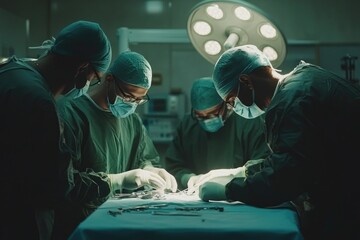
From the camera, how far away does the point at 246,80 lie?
232cm

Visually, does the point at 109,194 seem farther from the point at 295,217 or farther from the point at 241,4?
the point at 241,4

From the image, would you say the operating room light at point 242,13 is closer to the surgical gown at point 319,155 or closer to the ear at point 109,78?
the surgical gown at point 319,155

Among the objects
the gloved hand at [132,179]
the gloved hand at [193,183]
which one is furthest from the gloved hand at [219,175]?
the gloved hand at [132,179]

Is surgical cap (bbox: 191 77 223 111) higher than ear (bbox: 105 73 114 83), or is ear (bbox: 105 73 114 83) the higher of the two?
ear (bbox: 105 73 114 83)

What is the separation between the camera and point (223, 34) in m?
2.84

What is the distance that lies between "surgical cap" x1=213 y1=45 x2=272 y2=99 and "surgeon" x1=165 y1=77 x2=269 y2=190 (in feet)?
2.54

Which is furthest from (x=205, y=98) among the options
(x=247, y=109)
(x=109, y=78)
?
(x=247, y=109)

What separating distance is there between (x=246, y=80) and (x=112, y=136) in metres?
0.92

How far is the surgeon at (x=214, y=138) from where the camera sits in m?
3.16

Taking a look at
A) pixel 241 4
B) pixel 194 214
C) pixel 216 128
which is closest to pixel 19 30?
pixel 216 128

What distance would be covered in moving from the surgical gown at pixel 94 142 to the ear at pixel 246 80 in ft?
2.85

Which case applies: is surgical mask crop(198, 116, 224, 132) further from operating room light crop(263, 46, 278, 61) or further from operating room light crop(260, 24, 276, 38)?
operating room light crop(260, 24, 276, 38)

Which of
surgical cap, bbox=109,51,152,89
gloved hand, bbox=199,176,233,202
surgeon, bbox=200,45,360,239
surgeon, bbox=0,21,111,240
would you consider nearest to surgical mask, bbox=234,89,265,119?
surgeon, bbox=200,45,360,239

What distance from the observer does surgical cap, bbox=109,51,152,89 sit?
111 inches
